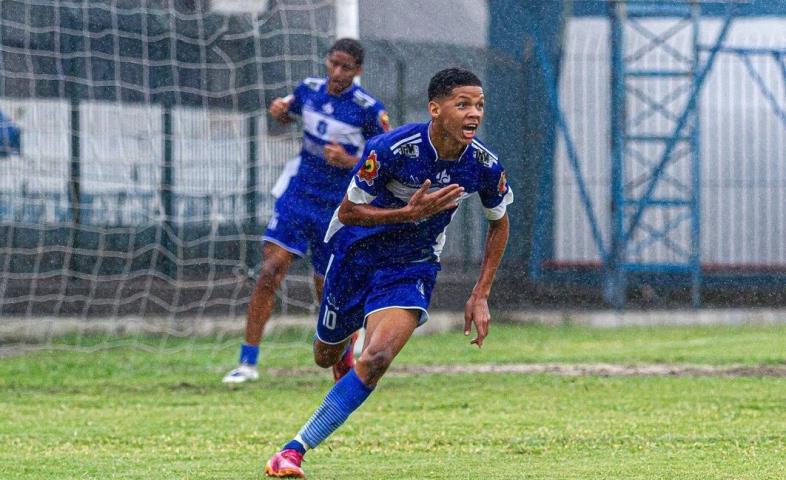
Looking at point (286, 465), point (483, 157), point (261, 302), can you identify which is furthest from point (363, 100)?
point (286, 465)

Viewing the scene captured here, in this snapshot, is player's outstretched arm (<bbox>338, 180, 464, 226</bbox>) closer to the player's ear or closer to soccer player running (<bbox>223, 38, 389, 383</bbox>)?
the player's ear

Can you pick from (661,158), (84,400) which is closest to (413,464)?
(84,400)

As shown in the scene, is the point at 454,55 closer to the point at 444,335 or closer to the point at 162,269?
the point at 444,335

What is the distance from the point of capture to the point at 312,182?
10000mm

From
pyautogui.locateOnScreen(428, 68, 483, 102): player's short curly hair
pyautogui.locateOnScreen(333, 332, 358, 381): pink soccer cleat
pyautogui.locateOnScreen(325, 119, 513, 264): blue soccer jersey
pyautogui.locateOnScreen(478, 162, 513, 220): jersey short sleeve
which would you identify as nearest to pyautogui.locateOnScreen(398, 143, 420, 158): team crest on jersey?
pyautogui.locateOnScreen(325, 119, 513, 264): blue soccer jersey

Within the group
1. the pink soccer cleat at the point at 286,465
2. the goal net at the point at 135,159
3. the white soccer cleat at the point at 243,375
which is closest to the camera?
the pink soccer cleat at the point at 286,465

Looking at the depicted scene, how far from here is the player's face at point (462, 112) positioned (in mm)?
6262

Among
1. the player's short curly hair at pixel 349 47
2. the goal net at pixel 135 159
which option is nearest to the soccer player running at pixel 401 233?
the player's short curly hair at pixel 349 47

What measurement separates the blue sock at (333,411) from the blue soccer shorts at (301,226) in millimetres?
3864

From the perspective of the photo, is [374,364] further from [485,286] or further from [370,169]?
[370,169]

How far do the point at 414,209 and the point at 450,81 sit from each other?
2.22ft

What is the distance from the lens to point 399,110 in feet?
49.0

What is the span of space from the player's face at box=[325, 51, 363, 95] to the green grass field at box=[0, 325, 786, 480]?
2168 mm

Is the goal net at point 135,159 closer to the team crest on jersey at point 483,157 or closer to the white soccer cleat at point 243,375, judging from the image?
the white soccer cleat at point 243,375
